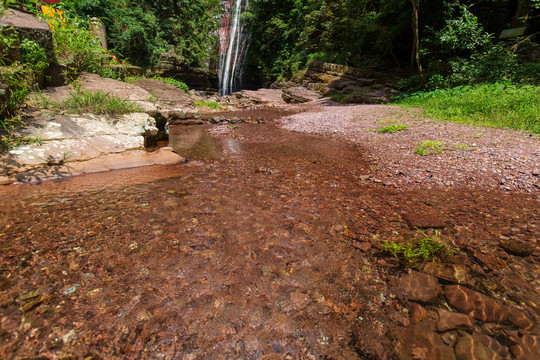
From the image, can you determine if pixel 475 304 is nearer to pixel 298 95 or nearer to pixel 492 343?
pixel 492 343

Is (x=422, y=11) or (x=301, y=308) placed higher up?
(x=422, y=11)

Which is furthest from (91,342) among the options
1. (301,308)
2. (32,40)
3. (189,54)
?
(189,54)

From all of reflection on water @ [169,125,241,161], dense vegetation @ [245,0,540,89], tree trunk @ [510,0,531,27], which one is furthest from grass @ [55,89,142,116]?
tree trunk @ [510,0,531,27]

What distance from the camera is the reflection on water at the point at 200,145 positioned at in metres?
4.71

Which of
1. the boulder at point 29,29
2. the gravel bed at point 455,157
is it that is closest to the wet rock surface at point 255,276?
the gravel bed at point 455,157

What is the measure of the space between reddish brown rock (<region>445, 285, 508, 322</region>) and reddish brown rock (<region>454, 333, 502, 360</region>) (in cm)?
19

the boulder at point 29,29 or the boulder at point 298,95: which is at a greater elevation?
the boulder at point 29,29

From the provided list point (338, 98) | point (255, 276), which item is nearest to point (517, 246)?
point (255, 276)

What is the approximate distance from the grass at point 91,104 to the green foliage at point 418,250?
4.80m

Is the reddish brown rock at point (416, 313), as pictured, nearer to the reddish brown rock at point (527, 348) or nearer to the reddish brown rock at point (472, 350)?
the reddish brown rock at point (472, 350)

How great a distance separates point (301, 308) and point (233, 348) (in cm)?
46

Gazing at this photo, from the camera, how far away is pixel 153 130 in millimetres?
4453

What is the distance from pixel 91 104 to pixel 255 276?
4.37 metres

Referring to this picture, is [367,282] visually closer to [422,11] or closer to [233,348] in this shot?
[233,348]
